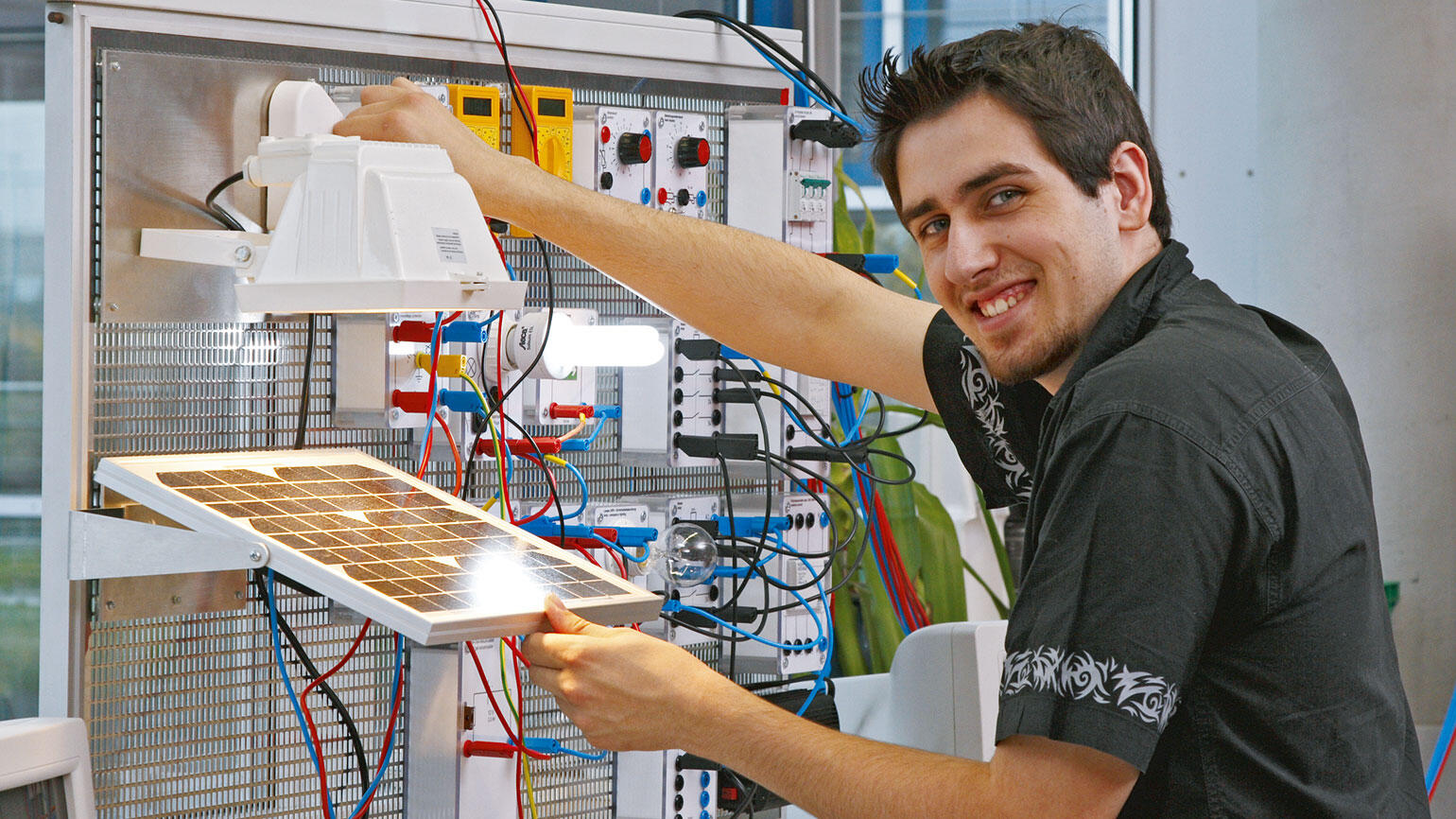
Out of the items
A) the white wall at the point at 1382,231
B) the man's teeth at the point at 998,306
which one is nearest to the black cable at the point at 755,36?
the man's teeth at the point at 998,306

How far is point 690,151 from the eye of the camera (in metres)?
2.27

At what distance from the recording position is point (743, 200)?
2375 millimetres

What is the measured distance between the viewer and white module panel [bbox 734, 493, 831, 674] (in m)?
2.41

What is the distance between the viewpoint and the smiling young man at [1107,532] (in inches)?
44.0

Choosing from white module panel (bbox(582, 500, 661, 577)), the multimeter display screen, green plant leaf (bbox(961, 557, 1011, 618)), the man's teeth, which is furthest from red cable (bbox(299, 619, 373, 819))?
green plant leaf (bbox(961, 557, 1011, 618))

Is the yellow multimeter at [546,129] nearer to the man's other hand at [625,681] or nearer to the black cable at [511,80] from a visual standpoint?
the black cable at [511,80]

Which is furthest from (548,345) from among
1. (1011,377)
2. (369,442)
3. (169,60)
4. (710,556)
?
(1011,377)

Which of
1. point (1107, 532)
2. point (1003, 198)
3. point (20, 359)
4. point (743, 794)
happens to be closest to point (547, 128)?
point (1003, 198)

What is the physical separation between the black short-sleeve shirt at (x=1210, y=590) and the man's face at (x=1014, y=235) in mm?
123

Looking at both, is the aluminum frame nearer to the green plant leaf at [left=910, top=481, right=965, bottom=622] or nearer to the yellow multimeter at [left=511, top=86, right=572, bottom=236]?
Answer: the yellow multimeter at [left=511, top=86, right=572, bottom=236]

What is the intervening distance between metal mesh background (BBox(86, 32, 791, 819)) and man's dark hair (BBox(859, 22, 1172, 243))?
2.84 ft

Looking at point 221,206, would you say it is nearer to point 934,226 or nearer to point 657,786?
point 934,226

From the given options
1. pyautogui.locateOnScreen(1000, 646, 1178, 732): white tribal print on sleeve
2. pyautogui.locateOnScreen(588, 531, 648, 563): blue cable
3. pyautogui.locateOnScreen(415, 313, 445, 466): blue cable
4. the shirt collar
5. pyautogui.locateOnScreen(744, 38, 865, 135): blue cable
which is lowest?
pyautogui.locateOnScreen(588, 531, 648, 563): blue cable

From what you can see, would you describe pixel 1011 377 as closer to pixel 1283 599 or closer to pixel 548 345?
pixel 1283 599
